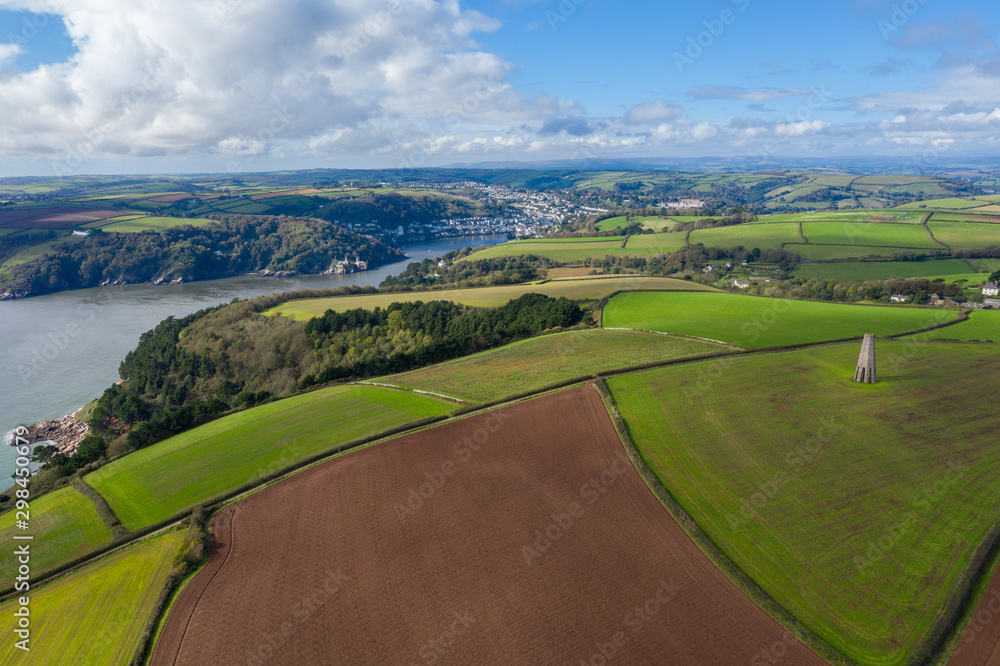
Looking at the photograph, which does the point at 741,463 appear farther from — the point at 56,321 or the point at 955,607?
the point at 56,321

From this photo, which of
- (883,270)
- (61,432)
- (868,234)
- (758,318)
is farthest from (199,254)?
(868,234)

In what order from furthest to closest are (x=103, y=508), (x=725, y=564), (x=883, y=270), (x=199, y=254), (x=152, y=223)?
(x=152, y=223)
(x=199, y=254)
(x=883, y=270)
(x=103, y=508)
(x=725, y=564)

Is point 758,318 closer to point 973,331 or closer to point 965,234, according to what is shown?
point 973,331

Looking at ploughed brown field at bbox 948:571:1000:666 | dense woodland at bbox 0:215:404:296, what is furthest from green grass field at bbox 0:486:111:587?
dense woodland at bbox 0:215:404:296

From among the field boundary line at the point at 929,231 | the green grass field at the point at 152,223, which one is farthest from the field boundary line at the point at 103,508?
the green grass field at the point at 152,223

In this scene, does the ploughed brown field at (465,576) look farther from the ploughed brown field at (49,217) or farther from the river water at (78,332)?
the ploughed brown field at (49,217)

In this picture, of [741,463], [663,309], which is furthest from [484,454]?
[663,309]

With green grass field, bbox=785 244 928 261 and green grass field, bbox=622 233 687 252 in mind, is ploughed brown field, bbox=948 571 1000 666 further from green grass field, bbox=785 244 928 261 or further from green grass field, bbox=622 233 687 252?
green grass field, bbox=622 233 687 252
